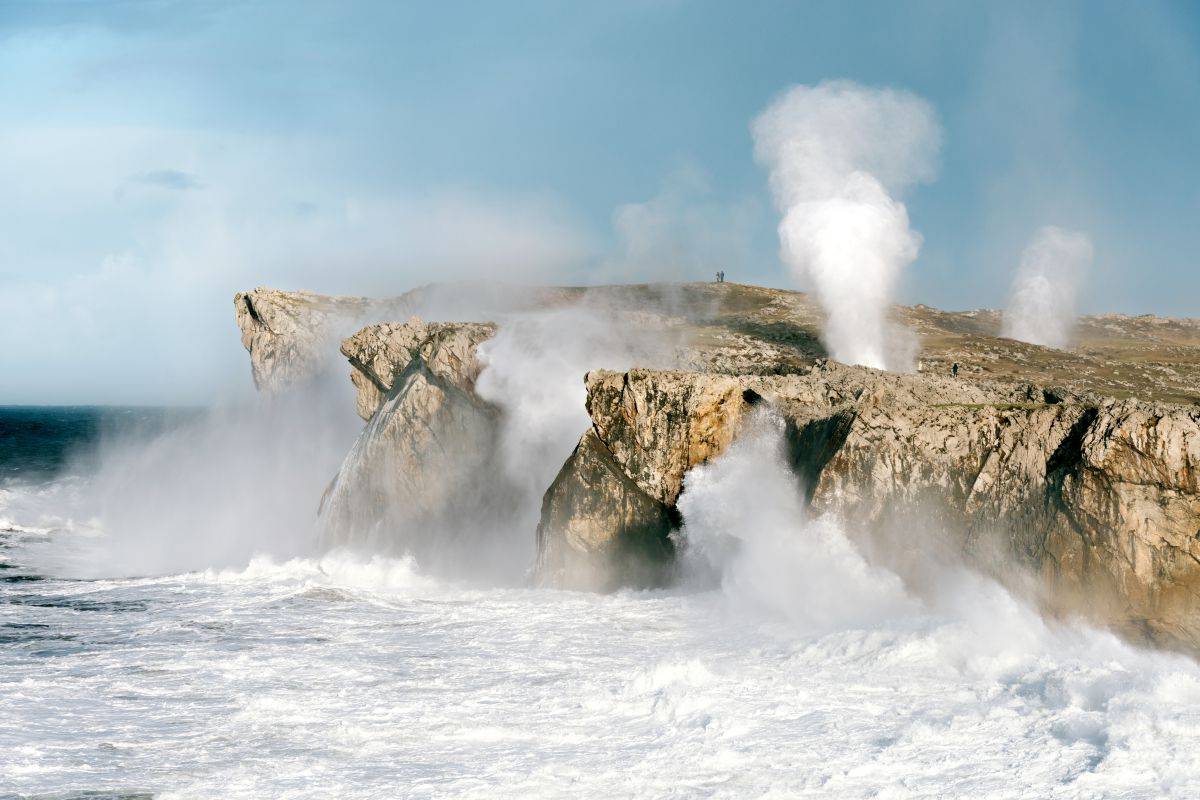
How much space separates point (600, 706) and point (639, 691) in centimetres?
84

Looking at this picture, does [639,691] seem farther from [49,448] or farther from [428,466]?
[49,448]

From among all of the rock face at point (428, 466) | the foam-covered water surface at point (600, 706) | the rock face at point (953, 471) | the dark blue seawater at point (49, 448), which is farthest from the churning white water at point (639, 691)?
the dark blue seawater at point (49, 448)

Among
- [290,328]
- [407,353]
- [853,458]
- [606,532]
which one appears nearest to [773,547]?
[853,458]

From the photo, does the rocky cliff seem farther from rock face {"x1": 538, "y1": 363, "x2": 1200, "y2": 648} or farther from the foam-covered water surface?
the foam-covered water surface

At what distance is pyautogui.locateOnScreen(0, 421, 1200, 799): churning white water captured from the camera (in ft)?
40.4

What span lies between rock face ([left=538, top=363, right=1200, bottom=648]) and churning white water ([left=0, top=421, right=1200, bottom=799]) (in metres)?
0.78

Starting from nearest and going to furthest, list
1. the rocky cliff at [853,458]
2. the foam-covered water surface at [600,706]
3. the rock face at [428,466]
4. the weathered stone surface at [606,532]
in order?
the foam-covered water surface at [600,706], the rocky cliff at [853,458], the weathered stone surface at [606,532], the rock face at [428,466]

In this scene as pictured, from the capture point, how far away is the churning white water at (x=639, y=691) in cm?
1231

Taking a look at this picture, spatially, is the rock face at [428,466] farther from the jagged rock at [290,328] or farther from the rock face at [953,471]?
the jagged rock at [290,328]

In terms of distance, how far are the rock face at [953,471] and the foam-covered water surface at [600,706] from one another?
1079mm

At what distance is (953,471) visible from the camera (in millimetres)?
19250

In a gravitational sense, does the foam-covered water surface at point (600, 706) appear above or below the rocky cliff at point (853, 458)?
below

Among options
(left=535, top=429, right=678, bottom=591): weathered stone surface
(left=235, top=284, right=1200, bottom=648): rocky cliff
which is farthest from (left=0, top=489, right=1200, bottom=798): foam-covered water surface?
(left=535, top=429, right=678, bottom=591): weathered stone surface

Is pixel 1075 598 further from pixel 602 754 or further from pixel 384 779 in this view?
pixel 384 779
